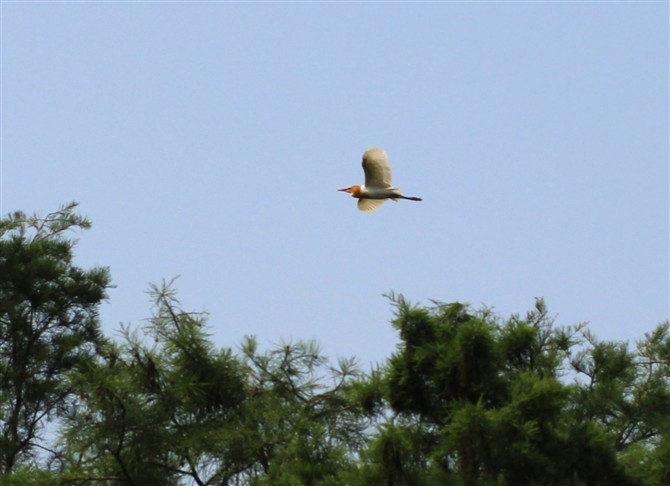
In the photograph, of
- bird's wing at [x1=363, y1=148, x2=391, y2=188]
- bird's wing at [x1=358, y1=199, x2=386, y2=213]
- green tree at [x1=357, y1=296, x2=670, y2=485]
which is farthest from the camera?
bird's wing at [x1=358, y1=199, x2=386, y2=213]

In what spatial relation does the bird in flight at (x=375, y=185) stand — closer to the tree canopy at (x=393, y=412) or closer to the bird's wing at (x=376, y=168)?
the bird's wing at (x=376, y=168)

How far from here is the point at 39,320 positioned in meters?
14.7

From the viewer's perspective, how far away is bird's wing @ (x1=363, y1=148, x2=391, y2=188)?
1366 cm

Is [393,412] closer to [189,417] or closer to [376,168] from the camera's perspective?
[189,417]

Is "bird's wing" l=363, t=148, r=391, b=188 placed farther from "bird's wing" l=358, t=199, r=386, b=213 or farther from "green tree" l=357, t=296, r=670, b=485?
"green tree" l=357, t=296, r=670, b=485

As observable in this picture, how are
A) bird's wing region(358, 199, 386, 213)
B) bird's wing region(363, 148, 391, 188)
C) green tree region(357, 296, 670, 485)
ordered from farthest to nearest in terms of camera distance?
bird's wing region(358, 199, 386, 213)
bird's wing region(363, 148, 391, 188)
green tree region(357, 296, 670, 485)

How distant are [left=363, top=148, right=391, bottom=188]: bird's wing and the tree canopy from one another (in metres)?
3.14

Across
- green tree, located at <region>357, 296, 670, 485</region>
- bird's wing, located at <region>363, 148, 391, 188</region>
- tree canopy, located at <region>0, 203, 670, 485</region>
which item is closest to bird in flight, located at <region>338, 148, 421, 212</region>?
bird's wing, located at <region>363, 148, 391, 188</region>

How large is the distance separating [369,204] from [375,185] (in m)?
0.40

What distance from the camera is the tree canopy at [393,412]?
7.30 metres

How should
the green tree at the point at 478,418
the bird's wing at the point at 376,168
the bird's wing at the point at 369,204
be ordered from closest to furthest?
the green tree at the point at 478,418
the bird's wing at the point at 376,168
the bird's wing at the point at 369,204

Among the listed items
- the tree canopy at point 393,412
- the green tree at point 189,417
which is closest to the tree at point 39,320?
the tree canopy at point 393,412

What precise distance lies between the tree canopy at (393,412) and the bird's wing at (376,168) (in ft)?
10.3

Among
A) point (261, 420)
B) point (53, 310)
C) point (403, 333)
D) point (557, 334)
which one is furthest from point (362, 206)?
point (403, 333)
